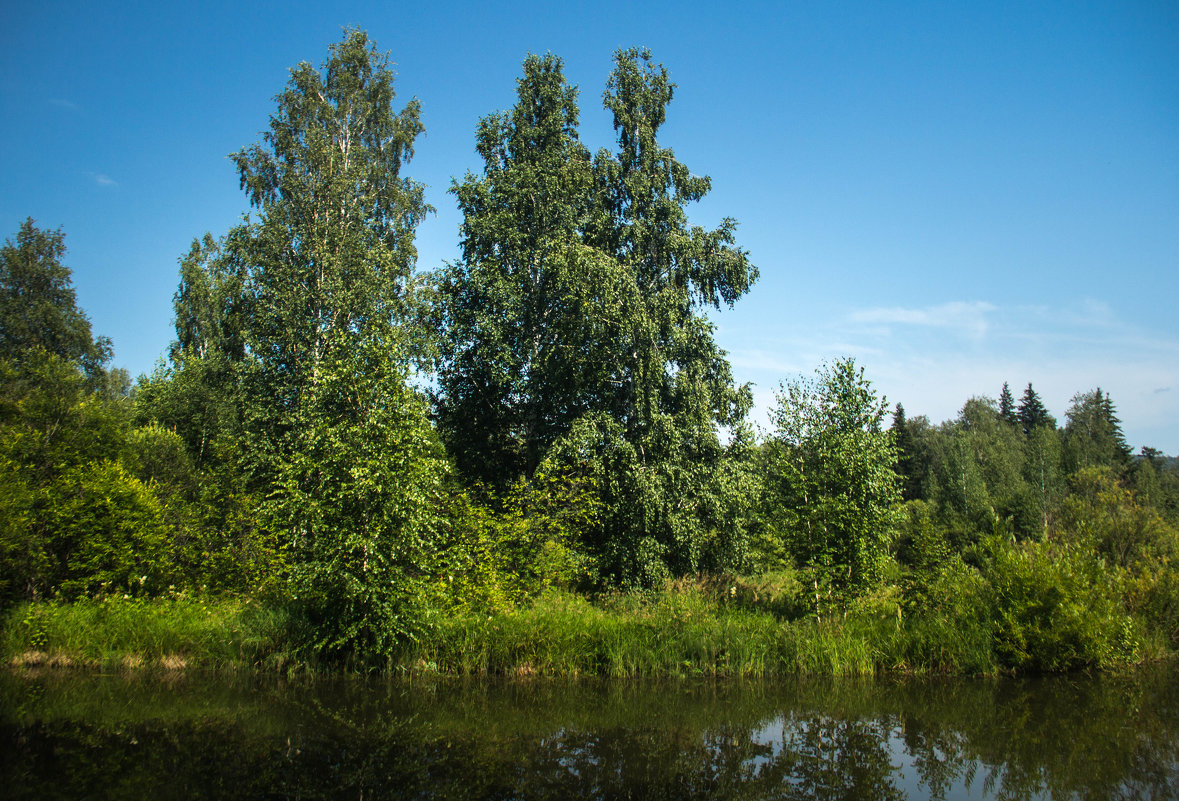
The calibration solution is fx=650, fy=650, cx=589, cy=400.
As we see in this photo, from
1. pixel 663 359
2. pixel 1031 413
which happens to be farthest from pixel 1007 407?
pixel 663 359

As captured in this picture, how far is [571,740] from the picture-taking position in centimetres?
966

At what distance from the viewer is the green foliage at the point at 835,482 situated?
659 inches

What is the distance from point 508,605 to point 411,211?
66.6ft

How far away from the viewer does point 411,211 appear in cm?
2959

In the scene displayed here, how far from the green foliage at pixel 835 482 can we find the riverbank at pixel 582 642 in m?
1.58

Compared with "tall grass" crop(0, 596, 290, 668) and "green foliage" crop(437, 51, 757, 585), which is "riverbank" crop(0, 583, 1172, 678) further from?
"green foliage" crop(437, 51, 757, 585)

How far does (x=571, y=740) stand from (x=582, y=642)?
5122 millimetres

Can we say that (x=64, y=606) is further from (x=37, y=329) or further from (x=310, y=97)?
(x=37, y=329)

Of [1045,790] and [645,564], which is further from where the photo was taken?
[645,564]

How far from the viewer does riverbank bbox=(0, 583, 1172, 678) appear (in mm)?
13883

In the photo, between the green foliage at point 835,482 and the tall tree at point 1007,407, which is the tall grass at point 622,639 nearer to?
the green foliage at point 835,482

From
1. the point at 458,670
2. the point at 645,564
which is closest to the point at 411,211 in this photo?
the point at 645,564

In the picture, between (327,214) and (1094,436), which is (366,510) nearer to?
(327,214)

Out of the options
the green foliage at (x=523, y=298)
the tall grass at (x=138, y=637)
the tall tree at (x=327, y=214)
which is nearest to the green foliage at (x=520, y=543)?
the green foliage at (x=523, y=298)
